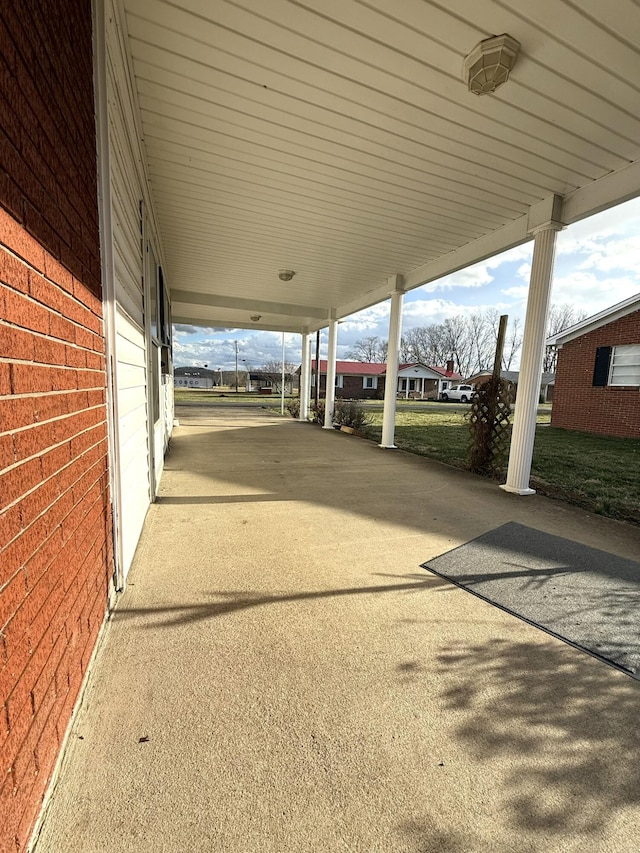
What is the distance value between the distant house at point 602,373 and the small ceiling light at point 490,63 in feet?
34.6

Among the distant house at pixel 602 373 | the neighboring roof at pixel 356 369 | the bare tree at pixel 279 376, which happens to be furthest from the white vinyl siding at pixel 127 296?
the bare tree at pixel 279 376

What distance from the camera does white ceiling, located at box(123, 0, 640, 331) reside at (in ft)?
7.64

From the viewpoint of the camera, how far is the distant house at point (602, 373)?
10.4m

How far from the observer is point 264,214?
202 inches

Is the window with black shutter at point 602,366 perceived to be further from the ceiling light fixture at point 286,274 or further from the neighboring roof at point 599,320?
the ceiling light fixture at point 286,274

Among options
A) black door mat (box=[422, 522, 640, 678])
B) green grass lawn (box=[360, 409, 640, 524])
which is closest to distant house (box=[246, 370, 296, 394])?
green grass lawn (box=[360, 409, 640, 524])

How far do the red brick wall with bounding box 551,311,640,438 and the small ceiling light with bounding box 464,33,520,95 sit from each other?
10554mm

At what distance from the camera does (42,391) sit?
3.84 feet

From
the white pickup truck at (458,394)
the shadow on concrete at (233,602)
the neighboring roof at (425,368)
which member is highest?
the neighboring roof at (425,368)

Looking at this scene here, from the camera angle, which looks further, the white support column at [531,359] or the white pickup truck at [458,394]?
the white pickup truck at [458,394]

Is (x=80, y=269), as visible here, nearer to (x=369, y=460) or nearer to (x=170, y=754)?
(x=170, y=754)

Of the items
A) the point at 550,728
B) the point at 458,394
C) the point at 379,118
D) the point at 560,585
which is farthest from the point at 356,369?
the point at 550,728

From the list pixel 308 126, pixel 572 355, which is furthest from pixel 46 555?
pixel 572 355

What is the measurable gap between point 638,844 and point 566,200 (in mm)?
5358
